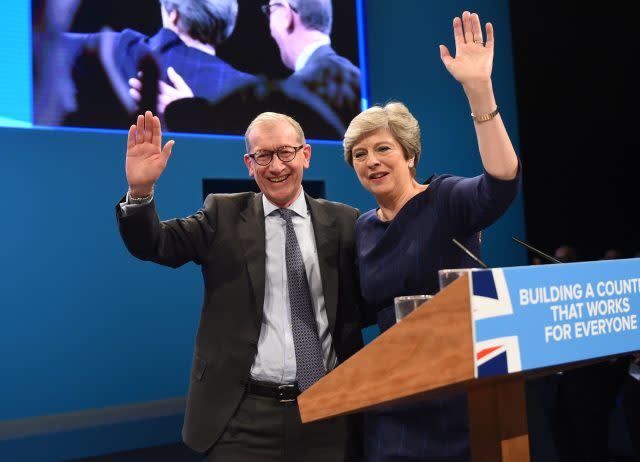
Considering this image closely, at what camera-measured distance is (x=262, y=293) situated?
210cm

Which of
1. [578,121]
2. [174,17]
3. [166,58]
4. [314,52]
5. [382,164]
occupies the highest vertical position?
[174,17]

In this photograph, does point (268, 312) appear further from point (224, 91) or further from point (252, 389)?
point (224, 91)

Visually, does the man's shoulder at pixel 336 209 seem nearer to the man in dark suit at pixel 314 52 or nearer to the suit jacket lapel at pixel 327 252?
the suit jacket lapel at pixel 327 252

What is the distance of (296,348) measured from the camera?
2059 mm

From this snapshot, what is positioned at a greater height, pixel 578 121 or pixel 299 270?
pixel 578 121

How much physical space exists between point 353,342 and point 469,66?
1.00m

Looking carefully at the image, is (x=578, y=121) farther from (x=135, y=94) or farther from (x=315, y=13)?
(x=135, y=94)

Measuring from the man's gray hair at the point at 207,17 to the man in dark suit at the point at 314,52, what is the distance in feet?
1.09

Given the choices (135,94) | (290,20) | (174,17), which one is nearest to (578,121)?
(290,20)

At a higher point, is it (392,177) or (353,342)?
(392,177)

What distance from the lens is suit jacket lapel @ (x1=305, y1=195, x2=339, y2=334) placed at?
212cm

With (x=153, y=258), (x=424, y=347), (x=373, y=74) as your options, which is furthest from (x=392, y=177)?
(x=373, y=74)

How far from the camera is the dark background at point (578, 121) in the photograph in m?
6.10

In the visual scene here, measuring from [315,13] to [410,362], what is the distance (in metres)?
5.03
